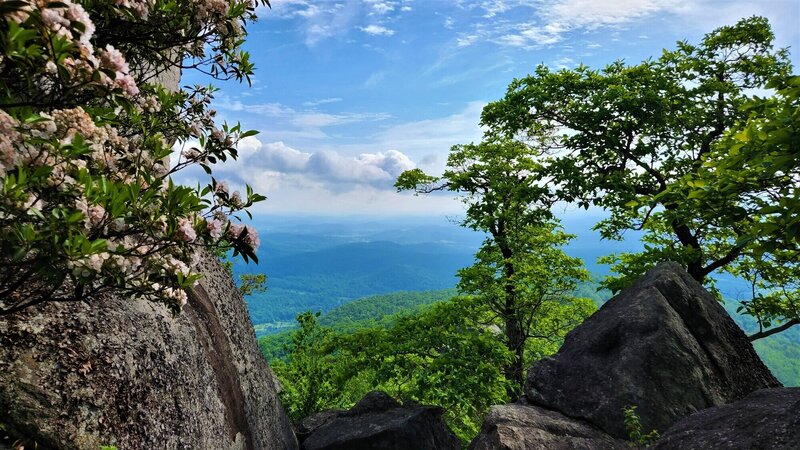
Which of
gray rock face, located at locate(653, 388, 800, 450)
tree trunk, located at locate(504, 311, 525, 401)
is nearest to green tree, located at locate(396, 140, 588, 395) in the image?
tree trunk, located at locate(504, 311, 525, 401)

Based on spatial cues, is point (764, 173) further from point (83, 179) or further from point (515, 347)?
point (515, 347)

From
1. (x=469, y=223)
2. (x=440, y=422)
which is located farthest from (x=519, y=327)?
(x=440, y=422)

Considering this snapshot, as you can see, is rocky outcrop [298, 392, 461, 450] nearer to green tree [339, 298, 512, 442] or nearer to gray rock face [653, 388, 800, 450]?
green tree [339, 298, 512, 442]

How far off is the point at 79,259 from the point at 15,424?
3130 mm

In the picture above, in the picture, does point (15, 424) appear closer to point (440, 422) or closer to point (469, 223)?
point (440, 422)

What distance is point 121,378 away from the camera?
5688mm

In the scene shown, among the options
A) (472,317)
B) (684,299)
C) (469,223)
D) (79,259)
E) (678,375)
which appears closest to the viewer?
(79,259)

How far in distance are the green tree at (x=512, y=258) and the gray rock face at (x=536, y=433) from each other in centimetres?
1112

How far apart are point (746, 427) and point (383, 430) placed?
927 centimetres

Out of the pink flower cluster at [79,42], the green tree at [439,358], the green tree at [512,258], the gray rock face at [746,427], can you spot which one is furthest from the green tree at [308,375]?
the pink flower cluster at [79,42]

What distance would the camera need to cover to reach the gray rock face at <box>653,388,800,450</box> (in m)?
5.95

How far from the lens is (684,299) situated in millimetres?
12312

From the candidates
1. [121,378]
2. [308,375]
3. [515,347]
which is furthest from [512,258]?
[121,378]

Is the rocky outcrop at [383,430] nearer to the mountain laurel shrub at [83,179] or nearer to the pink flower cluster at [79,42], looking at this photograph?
Result: the mountain laurel shrub at [83,179]
